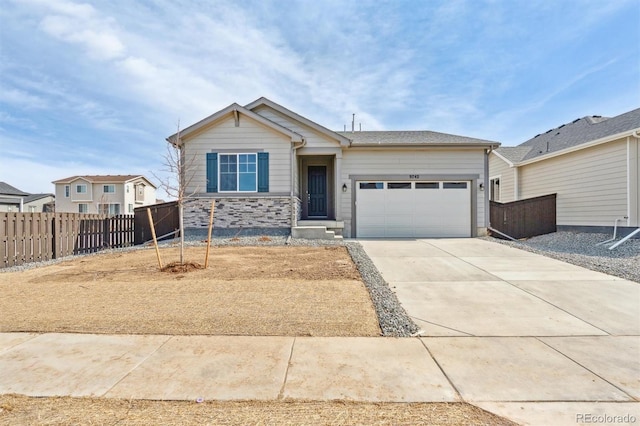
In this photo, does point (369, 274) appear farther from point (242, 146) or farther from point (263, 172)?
point (242, 146)

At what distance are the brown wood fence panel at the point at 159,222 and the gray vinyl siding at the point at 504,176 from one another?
1696 centimetres

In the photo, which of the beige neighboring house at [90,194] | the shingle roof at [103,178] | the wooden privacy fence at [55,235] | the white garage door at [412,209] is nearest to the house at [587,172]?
the white garage door at [412,209]

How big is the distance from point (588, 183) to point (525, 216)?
2.56m

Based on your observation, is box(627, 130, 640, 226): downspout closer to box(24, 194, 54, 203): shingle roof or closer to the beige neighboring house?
the beige neighboring house

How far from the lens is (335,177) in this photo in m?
12.8

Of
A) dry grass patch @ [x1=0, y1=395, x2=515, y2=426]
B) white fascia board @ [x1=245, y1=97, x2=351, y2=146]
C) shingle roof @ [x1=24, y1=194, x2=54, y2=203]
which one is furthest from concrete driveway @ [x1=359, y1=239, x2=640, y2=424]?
shingle roof @ [x1=24, y1=194, x2=54, y2=203]

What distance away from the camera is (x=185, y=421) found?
2244 mm

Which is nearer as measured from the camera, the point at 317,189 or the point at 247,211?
the point at 247,211

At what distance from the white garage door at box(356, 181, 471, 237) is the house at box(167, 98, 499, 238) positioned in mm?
41

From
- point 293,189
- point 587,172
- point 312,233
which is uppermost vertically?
point 587,172

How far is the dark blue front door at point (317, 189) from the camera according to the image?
47.5ft

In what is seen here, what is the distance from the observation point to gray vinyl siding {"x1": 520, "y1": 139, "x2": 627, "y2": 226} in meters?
11.5

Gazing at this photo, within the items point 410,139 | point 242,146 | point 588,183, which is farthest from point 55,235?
point 588,183

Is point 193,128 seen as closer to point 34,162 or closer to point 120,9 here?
point 120,9
